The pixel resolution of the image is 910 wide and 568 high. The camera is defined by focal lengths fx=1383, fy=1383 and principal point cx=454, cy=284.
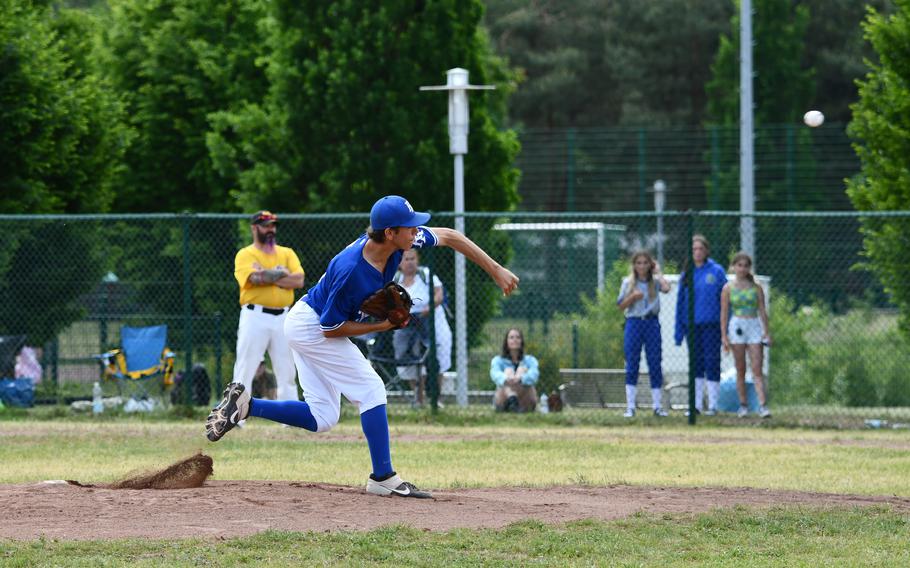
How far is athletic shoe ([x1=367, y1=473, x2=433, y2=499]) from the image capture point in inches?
322

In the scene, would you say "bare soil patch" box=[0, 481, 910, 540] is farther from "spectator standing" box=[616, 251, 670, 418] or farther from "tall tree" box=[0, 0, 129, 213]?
"tall tree" box=[0, 0, 129, 213]

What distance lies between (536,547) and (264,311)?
6.31m

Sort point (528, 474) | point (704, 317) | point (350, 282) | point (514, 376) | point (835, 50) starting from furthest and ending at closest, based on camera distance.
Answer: point (835, 50) < point (514, 376) < point (704, 317) < point (528, 474) < point (350, 282)

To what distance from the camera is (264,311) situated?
12570 mm

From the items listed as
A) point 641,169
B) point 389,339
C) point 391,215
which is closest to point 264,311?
point 389,339

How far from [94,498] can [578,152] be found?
34.4m

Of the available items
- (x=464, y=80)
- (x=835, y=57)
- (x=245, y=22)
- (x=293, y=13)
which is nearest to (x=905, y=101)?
(x=464, y=80)

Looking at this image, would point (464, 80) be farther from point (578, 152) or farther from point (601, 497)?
point (578, 152)

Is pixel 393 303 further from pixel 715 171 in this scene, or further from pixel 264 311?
pixel 715 171

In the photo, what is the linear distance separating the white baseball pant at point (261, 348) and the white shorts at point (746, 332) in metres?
4.60

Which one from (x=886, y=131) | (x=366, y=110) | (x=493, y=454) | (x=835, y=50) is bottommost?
(x=493, y=454)

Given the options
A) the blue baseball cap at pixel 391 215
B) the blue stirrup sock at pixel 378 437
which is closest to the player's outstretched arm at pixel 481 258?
the blue baseball cap at pixel 391 215

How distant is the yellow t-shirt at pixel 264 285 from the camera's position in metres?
12.6

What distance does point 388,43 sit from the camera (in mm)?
18984
